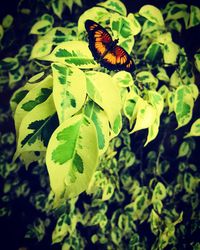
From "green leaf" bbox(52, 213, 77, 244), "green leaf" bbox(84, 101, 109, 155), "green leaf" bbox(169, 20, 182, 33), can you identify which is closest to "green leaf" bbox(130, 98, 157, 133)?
"green leaf" bbox(84, 101, 109, 155)

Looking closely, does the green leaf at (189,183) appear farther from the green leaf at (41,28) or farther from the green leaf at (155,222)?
the green leaf at (41,28)

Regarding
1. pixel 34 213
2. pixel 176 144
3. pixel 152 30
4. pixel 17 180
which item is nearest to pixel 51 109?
pixel 152 30

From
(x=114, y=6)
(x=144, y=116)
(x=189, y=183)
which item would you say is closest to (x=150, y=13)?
(x=114, y=6)

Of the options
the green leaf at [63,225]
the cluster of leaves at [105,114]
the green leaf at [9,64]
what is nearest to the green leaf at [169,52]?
the cluster of leaves at [105,114]

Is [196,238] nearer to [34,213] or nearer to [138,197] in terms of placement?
[138,197]

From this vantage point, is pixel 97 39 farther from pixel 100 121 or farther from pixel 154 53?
pixel 154 53

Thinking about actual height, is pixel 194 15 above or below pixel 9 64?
above
